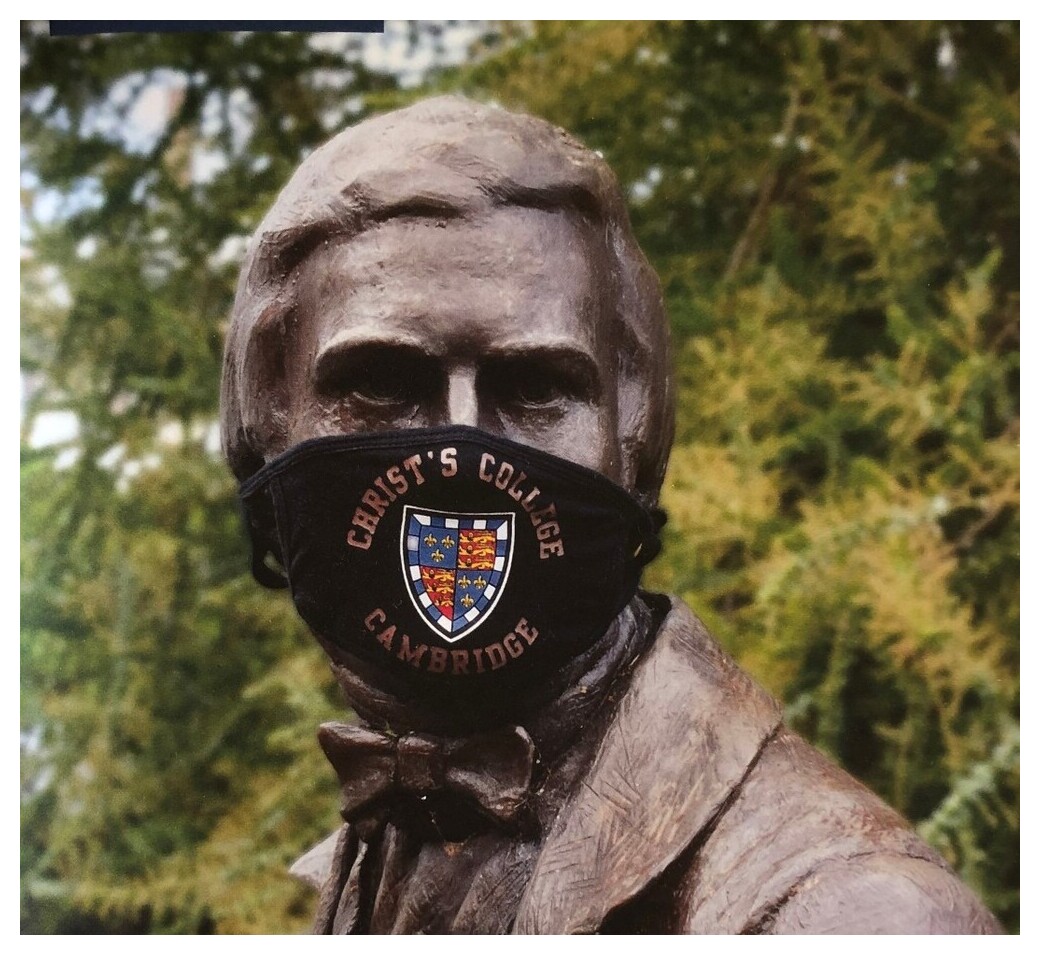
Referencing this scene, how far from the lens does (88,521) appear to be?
3.41m

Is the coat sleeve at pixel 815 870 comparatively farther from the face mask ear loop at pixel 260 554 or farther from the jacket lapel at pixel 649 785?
the face mask ear loop at pixel 260 554

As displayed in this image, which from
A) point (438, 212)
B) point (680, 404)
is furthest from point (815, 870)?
point (680, 404)

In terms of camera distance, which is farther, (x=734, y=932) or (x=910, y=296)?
(x=910, y=296)

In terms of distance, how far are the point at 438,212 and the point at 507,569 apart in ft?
1.35

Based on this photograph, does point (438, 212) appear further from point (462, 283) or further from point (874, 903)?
point (874, 903)

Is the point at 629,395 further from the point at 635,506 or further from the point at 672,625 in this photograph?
the point at 672,625

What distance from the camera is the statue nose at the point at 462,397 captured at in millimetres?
1557

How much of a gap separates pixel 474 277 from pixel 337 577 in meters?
0.36

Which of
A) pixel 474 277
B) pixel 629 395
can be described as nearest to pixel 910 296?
pixel 629 395

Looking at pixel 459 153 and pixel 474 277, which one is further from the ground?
pixel 459 153

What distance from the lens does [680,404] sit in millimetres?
3465

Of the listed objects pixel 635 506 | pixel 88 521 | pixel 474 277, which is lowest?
pixel 88 521

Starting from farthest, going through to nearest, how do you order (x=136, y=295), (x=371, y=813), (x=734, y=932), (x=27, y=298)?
1. (x=136, y=295)
2. (x=27, y=298)
3. (x=371, y=813)
4. (x=734, y=932)

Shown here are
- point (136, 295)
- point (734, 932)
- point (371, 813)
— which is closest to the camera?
point (734, 932)
